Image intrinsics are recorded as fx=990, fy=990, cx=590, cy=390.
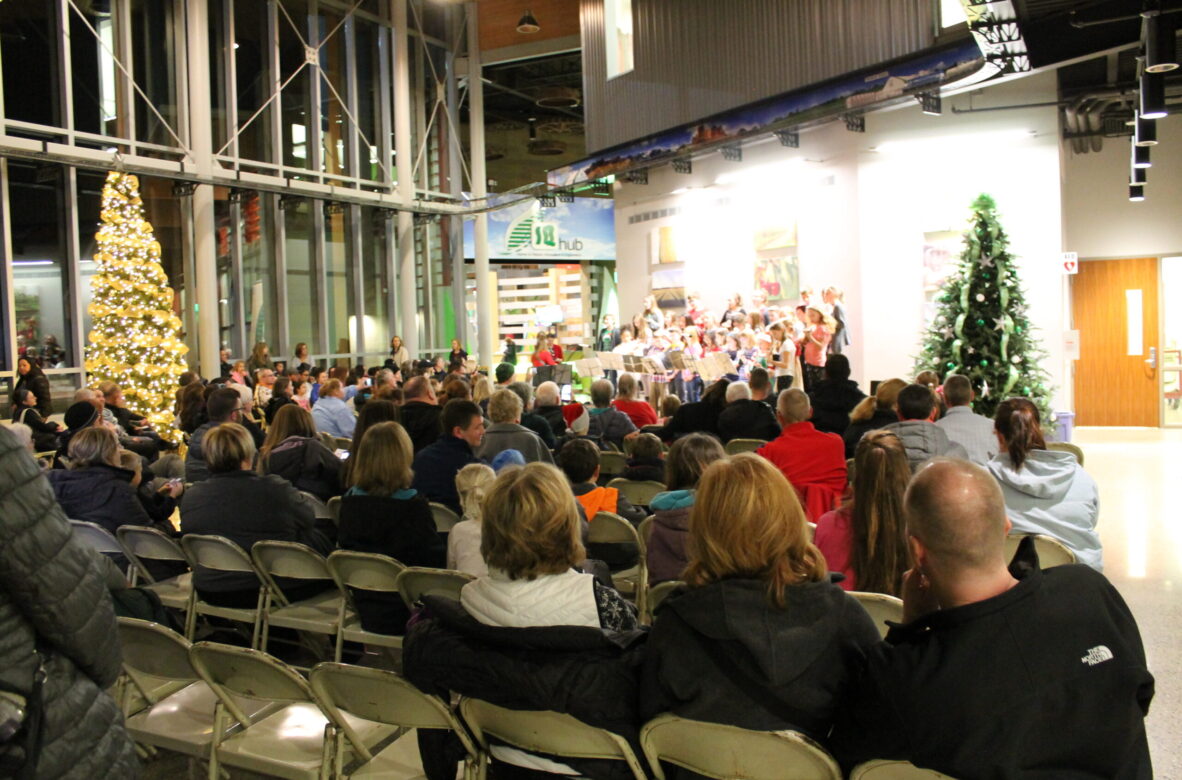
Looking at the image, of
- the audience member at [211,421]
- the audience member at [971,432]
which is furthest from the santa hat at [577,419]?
the audience member at [971,432]

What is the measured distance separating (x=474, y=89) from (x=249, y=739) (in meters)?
18.7

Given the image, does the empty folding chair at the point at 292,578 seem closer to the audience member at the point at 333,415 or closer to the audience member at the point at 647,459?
the audience member at the point at 647,459

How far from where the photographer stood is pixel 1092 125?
12492 mm

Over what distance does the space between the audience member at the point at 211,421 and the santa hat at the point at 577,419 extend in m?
2.34

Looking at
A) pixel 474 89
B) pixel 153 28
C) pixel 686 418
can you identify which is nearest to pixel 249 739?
pixel 686 418

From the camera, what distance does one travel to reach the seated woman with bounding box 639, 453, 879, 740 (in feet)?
6.45

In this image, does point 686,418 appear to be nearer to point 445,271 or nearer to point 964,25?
point 964,25

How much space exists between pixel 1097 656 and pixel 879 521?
150 centimetres

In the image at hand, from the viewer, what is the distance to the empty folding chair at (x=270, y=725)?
2600mm

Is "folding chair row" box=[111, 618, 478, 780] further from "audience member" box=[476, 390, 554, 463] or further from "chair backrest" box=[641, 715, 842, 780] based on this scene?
"audience member" box=[476, 390, 554, 463]

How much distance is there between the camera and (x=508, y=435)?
5.75 metres

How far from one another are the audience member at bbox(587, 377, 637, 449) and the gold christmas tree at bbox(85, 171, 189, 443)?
20.3ft

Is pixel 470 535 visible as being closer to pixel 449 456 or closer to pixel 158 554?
pixel 449 456

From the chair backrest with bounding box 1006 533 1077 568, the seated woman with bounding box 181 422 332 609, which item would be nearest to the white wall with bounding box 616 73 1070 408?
the chair backrest with bounding box 1006 533 1077 568
